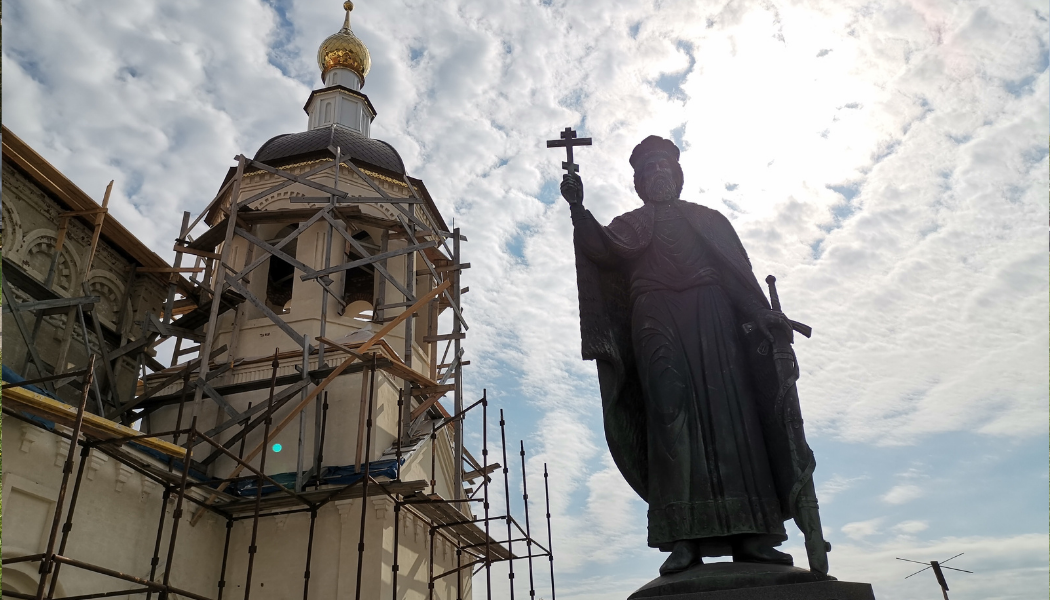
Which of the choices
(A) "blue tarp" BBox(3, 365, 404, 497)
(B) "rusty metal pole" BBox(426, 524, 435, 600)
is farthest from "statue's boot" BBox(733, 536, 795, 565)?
(B) "rusty metal pole" BBox(426, 524, 435, 600)

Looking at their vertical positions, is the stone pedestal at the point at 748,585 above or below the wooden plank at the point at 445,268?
below

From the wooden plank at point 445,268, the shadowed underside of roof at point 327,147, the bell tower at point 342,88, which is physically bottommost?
the wooden plank at point 445,268

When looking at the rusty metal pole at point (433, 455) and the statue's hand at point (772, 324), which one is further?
the rusty metal pole at point (433, 455)

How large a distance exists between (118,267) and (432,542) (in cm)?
786

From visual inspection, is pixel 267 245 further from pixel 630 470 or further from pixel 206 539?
pixel 630 470

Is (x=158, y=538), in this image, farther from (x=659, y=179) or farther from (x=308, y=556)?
(x=659, y=179)

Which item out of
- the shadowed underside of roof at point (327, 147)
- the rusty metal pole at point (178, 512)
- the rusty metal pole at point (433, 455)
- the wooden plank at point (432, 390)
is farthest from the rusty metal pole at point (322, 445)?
the shadowed underside of roof at point (327, 147)

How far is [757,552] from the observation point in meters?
3.65

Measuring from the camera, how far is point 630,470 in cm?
418

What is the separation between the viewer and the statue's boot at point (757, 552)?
3.62 meters

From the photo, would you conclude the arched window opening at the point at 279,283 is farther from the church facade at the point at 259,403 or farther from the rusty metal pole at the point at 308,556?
the rusty metal pole at the point at 308,556

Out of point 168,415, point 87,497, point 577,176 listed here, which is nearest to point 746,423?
point 577,176

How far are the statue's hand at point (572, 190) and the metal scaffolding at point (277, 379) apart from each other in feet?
21.6

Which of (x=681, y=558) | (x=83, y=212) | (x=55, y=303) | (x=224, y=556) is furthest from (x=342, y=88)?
(x=681, y=558)
